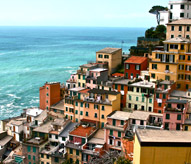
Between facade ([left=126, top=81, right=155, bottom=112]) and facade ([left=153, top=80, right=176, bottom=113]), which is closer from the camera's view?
facade ([left=153, top=80, right=176, bottom=113])

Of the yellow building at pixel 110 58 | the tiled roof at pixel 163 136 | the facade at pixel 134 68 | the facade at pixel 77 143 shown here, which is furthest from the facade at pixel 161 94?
the tiled roof at pixel 163 136

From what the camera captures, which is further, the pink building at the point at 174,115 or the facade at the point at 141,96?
the facade at the point at 141,96

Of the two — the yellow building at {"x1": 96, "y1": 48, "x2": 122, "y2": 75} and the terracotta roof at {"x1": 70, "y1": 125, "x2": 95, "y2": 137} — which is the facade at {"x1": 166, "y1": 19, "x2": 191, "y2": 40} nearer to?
the yellow building at {"x1": 96, "y1": 48, "x2": 122, "y2": 75}

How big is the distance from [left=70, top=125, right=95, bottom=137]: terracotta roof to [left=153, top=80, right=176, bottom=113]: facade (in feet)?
35.9

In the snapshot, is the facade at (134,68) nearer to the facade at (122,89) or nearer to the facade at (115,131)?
the facade at (122,89)

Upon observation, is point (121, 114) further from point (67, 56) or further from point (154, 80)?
point (67, 56)

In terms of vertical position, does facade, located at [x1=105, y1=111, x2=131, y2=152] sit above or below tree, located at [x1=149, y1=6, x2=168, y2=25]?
below

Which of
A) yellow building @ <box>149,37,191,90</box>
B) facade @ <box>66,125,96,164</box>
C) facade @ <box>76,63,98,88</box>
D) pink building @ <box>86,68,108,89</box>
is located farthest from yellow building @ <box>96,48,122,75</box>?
facade @ <box>66,125,96,164</box>

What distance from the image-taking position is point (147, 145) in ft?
79.0

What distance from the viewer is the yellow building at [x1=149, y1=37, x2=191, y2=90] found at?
51.7 meters

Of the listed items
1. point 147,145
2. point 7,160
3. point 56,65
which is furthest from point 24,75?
point 147,145

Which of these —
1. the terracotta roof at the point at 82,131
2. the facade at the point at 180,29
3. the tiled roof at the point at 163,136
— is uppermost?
the facade at the point at 180,29

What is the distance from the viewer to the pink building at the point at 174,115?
133 feet

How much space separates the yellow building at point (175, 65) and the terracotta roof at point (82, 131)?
15.4 meters
